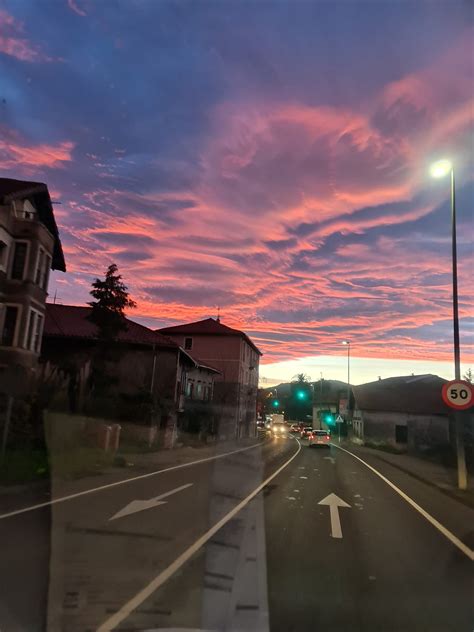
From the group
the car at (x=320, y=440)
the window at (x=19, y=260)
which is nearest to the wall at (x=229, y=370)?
the car at (x=320, y=440)

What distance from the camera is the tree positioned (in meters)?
28.4

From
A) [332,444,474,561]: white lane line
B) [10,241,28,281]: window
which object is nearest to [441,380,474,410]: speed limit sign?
[332,444,474,561]: white lane line

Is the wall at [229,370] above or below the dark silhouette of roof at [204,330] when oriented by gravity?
below

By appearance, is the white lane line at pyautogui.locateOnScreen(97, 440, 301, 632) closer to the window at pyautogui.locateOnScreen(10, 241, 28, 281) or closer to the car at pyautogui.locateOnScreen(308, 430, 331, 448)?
the window at pyautogui.locateOnScreen(10, 241, 28, 281)

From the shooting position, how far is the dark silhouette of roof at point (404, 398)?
170 ft

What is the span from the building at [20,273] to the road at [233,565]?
1378 cm

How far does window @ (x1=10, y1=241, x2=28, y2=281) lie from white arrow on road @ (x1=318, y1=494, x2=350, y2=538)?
18057mm

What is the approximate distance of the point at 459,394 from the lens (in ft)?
48.6

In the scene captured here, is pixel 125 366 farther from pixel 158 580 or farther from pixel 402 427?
pixel 158 580

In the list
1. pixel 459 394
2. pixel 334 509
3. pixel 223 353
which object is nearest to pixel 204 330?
pixel 223 353

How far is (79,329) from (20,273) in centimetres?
1213

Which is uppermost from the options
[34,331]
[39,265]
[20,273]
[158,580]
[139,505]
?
[39,265]

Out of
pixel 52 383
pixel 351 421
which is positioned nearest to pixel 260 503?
pixel 52 383

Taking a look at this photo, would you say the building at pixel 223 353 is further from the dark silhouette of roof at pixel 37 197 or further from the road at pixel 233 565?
the road at pixel 233 565
